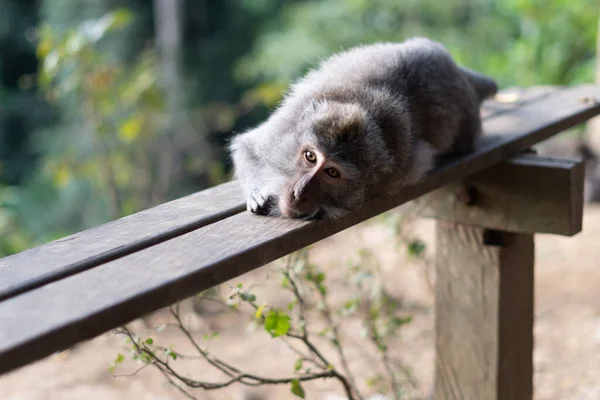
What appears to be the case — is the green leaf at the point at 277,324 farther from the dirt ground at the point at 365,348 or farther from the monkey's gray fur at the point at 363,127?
the dirt ground at the point at 365,348

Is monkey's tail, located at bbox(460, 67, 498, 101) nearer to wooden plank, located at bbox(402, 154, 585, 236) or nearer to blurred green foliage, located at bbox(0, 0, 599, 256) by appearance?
wooden plank, located at bbox(402, 154, 585, 236)

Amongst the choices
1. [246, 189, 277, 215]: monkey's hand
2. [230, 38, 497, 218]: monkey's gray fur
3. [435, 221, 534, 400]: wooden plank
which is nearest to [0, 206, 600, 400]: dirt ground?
[435, 221, 534, 400]: wooden plank

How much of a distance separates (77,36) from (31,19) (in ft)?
18.5

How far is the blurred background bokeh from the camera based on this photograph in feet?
13.8

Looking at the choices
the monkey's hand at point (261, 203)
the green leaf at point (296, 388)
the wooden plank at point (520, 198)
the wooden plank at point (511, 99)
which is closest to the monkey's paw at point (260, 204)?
the monkey's hand at point (261, 203)

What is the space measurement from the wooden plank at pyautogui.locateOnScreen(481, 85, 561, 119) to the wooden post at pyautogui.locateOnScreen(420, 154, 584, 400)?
25.2 inches

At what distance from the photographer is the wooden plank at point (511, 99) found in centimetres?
307

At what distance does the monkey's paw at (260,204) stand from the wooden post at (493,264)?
2.62 ft

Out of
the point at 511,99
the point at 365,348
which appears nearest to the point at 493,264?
the point at 511,99

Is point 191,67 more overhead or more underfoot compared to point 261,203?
more underfoot

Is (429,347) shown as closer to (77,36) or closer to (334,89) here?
(334,89)

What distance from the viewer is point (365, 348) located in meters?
4.27

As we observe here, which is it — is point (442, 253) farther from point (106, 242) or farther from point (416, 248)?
point (106, 242)

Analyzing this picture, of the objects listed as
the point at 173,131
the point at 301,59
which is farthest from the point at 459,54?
the point at 173,131
